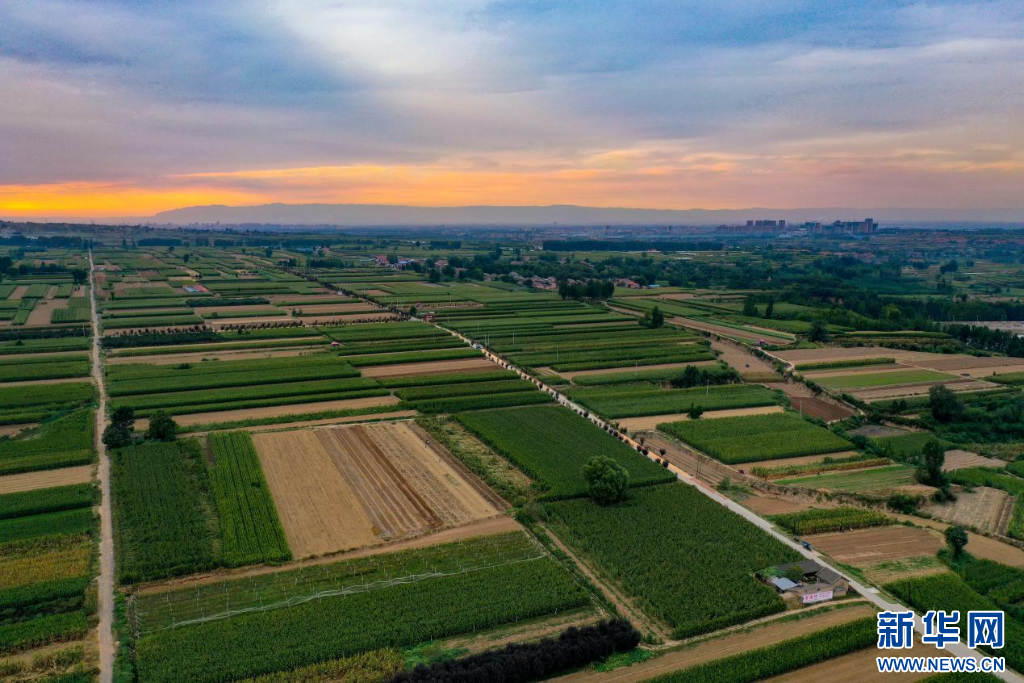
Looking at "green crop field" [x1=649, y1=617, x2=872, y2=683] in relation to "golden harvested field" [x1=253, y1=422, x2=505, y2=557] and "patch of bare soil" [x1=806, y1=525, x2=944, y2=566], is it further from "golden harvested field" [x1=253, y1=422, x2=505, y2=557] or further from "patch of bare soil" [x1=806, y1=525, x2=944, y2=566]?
"golden harvested field" [x1=253, y1=422, x2=505, y2=557]

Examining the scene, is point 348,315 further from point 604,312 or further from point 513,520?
point 513,520

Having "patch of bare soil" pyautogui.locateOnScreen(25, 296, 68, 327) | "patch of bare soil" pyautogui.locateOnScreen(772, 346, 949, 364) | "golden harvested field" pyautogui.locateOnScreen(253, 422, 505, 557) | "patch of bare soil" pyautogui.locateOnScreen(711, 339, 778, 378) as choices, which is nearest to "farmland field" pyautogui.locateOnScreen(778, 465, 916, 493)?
"golden harvested field" pyautogui.locateOnScreen(253, 422, 505, 557)

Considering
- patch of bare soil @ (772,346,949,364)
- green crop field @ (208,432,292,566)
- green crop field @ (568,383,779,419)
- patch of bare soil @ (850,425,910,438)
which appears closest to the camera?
green crop field @ (208,432,292,566)

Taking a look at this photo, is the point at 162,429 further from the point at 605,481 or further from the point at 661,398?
the point at 661,398

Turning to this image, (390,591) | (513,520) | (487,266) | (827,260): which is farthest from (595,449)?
(827,260)

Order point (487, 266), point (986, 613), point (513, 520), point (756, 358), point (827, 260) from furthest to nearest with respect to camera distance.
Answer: point (827, 260), point (487, 266), point (756, 358), point (513, 520), point (986, 613)

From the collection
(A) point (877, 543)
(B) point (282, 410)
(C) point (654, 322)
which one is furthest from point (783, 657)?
(C) point (654, 322)
